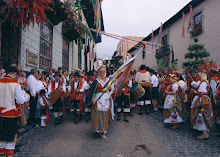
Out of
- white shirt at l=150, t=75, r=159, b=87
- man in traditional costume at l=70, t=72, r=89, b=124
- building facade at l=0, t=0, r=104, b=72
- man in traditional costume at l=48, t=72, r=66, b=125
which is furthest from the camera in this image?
white shirt at l=150, t=75, r=159, b=87

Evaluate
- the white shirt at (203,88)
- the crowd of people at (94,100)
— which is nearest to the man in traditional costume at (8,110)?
the crowd of people at (94,100)

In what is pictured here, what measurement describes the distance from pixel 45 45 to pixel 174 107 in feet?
23.1

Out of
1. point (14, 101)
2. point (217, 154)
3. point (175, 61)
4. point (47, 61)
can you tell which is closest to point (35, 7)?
point (14, 101)

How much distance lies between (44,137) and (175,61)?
15556mm

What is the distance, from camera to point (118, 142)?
410 cm

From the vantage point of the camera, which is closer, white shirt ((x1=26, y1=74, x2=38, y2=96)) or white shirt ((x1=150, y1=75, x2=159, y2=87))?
white shirt ((x1=26, y1=74, x2=38, y2=96))

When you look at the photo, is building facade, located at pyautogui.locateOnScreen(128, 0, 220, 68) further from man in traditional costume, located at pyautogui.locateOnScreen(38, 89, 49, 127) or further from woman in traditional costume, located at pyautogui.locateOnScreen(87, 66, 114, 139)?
man in traditional costume, located at pyautogui.locateOnScreen(38, 89, 49, 127)

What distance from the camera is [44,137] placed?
4.43 m

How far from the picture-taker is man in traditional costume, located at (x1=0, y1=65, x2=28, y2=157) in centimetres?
306

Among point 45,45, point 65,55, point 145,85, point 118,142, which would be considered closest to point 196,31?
point 145,85

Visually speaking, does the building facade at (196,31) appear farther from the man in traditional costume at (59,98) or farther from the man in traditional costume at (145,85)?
the man in traditional costume at (59,98)

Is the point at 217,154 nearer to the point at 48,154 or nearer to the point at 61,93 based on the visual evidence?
the point at 48,154

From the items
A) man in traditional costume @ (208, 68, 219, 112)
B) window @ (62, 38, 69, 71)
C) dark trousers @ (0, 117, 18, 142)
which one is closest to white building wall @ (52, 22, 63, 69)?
window @ (62, 38, 69, 71)

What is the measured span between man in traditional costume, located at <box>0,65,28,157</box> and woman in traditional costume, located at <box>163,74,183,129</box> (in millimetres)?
4138
